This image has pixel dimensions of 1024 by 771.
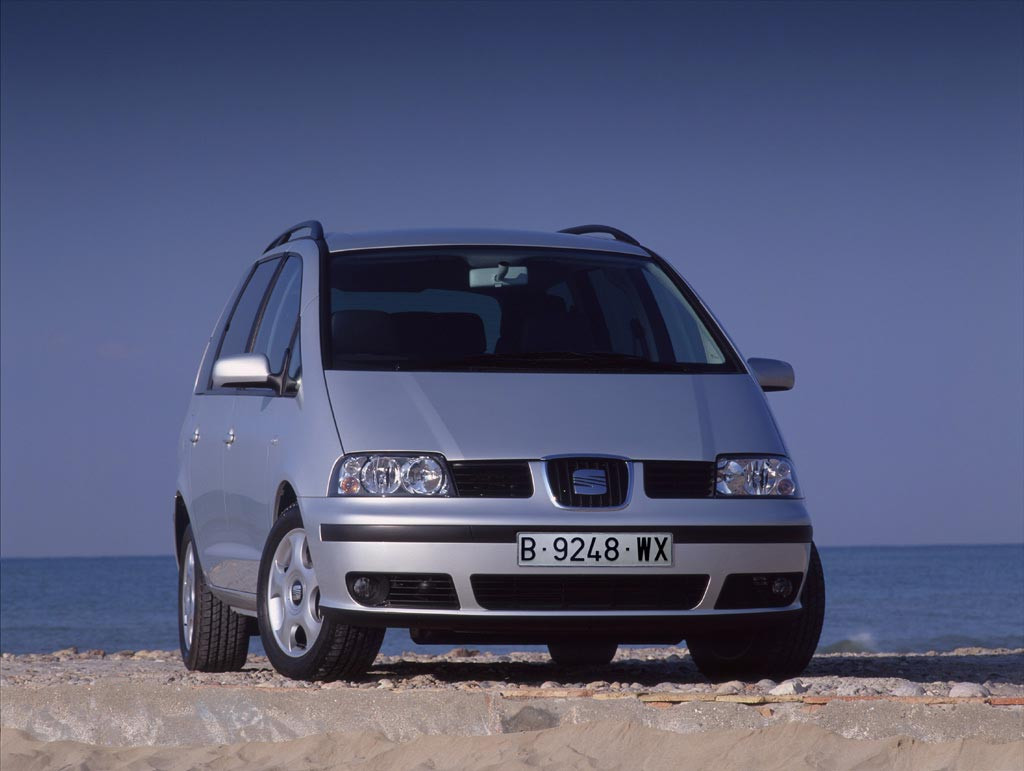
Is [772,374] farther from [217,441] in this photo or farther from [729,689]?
[217,441]

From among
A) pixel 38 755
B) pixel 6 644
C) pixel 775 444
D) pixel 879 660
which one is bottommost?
pixel 6 644

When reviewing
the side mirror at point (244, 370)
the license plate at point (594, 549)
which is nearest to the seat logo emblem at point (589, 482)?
the license plate at point (594, 549)

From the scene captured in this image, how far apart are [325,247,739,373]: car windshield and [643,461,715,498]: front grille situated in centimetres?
64

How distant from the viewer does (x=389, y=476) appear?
5.61m

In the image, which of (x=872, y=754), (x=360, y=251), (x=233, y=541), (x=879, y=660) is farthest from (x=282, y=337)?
(x=879, y=660)

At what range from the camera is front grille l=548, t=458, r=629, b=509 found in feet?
18.3

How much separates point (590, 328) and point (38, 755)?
2973 millimetres

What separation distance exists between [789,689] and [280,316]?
9.42 feet

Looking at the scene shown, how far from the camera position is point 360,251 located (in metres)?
6.75

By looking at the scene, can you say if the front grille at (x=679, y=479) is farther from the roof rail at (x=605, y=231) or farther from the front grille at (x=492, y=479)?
the roof rail at (x=605, y=231)

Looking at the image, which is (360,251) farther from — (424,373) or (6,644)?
(6,644)

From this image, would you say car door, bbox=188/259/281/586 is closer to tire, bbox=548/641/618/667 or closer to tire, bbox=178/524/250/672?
tire, bbox=178/524/250/672

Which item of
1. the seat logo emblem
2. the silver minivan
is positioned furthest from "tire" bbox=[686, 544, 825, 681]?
the seat logo emblem

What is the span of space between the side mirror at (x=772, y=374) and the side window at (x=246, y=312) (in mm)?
2374
